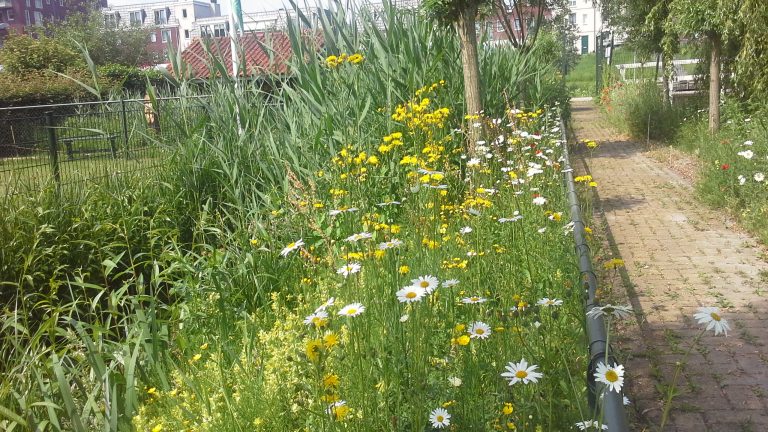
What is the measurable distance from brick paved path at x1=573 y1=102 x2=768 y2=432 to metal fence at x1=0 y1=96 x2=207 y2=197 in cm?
376

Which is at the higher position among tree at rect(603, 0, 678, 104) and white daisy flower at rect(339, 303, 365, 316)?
tree at rect(603, 0, 678, 104)

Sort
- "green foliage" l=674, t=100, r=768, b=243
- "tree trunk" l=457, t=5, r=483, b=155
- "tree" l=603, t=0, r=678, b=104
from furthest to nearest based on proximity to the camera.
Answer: "tree" l=603, t=0, r=678, b=104
"green foliage" l=674, t=100, r=768, b=243
"tree trunk" l=457, t=5, r=483, b=155

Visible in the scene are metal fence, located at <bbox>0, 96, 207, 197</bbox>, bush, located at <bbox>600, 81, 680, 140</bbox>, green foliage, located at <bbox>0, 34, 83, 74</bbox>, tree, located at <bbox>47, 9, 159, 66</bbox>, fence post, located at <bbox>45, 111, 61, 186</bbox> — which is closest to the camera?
metal fence, located at <bbox>0, 96, 207, 197</bbox>

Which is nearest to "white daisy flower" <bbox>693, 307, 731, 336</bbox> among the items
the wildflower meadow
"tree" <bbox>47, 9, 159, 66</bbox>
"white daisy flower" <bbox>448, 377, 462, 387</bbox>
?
the wildflower meadow

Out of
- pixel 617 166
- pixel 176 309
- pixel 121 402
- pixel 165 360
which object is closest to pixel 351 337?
pixel 121 402

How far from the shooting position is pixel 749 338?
4500 mm

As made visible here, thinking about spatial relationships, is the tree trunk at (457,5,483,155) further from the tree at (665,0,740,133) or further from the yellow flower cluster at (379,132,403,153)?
the tree at (665,0,740,133)

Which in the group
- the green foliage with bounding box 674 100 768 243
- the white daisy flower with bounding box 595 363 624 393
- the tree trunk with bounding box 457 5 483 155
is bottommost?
the green foliage with bounding box 674 100 768 243

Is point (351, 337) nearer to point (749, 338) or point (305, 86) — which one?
point (749, 338)

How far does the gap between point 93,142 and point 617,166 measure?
801cm

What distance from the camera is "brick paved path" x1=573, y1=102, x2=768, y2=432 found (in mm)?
3658

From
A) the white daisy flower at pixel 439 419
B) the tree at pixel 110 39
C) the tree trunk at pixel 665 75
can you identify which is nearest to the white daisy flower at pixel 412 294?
the white daisy flower at pixel 439 419

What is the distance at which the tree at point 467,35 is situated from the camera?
7012mm

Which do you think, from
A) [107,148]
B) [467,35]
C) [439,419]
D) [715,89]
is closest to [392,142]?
[467,35]
